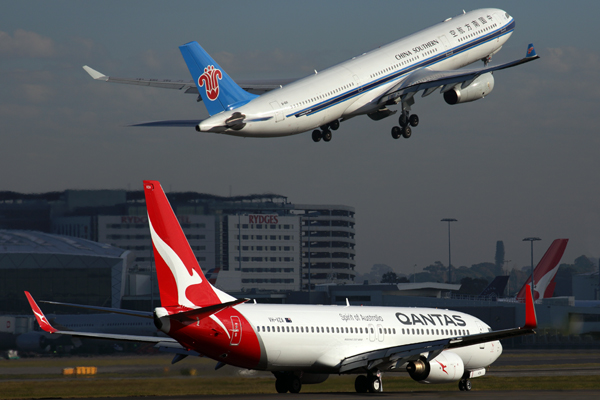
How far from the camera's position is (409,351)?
1230 inches

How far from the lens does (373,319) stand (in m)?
34.9

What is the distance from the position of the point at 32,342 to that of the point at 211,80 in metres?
45.4

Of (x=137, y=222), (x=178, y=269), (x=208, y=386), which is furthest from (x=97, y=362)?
(x=137, y=222)

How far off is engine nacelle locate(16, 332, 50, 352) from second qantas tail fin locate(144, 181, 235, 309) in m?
49.2

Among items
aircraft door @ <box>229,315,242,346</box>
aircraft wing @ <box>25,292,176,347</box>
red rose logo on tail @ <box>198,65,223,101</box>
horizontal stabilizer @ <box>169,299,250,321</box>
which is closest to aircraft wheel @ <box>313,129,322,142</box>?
red rose logo on tail @ <box>198,65,223,101</box>

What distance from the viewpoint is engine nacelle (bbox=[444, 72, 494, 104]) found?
4578 centimetres

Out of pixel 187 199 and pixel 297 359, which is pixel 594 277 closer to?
pixel 187 199

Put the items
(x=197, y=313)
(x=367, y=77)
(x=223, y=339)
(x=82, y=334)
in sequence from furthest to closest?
(x=367, y=77) → (x=82, y=334) → (x=223, y=339) → (x=197, y=313)

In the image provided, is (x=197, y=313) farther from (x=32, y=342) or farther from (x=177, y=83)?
(x=32, y=342)

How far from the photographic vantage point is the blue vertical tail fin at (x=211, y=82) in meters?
36.5

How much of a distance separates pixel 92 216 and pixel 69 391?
4866 inches

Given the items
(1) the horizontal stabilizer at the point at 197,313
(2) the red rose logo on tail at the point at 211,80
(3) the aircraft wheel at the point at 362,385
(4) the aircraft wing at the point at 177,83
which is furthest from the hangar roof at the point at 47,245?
(1) the horizontal stabilizer at the point at 197,313

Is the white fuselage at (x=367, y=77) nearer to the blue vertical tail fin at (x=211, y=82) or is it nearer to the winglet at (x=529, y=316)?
the blue vertical tail fin at (x=211, y=82)

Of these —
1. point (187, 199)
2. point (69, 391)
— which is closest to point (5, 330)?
point (69, 391)
